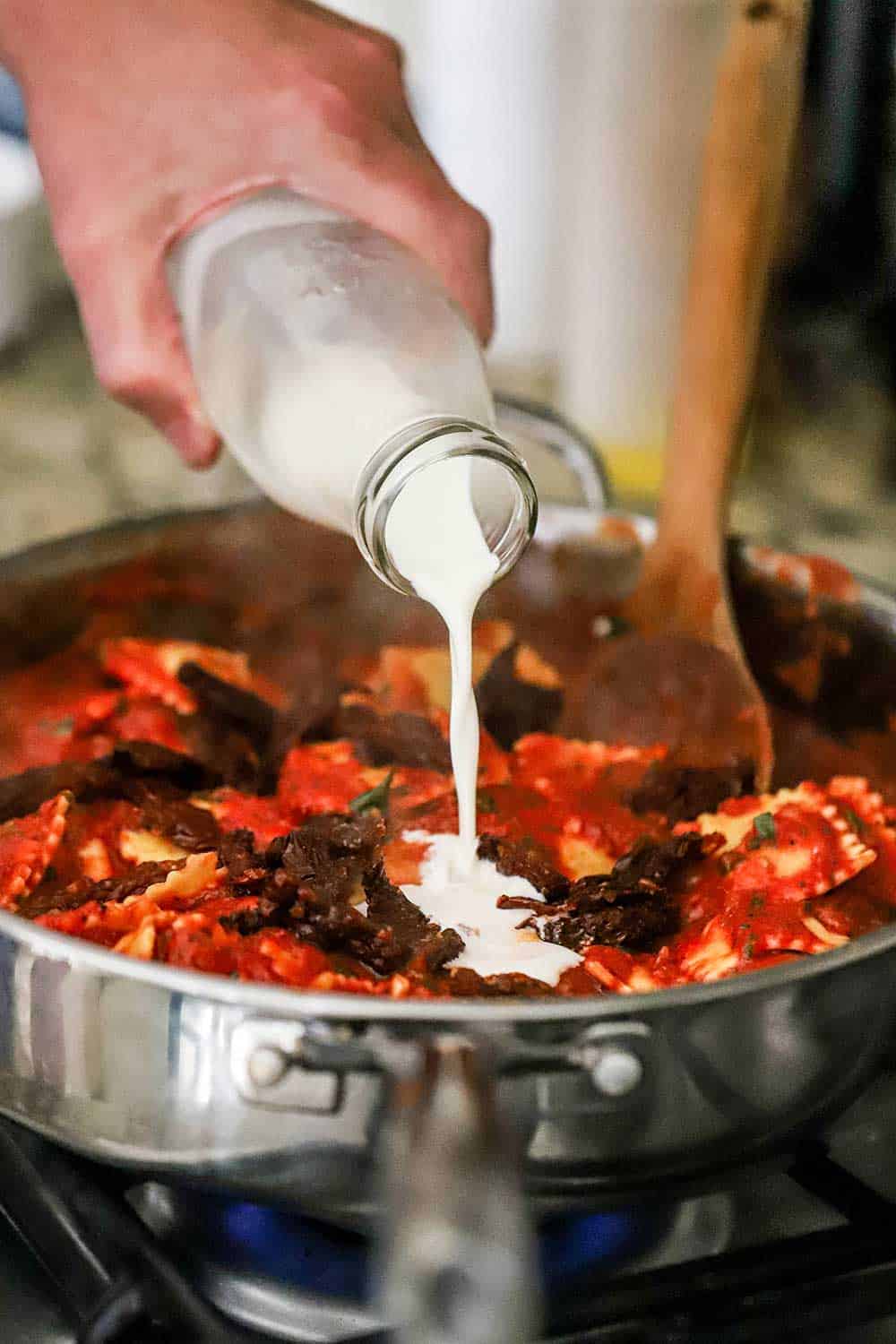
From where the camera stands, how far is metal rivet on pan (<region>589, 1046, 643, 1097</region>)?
631 millimetres

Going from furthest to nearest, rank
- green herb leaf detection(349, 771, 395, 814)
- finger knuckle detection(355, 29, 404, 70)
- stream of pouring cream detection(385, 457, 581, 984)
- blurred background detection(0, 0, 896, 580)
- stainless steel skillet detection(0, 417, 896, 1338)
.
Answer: blurred background detection(0, 0, 896, 580) → finger knuckle detection(355, 29, 404, 70) → green herb leaf detection(349, 771, 395, 814) → stream of pouring cream detection(385, 457, 581, 984) → stainless steel skillet detection(0, 417, 896, 1338)

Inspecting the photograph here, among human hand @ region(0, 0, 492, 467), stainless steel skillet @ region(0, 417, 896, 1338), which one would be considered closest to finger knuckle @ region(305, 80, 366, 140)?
human hand @ region(0, 0, 492, 467)

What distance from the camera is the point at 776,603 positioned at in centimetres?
122

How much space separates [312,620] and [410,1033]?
75 cm

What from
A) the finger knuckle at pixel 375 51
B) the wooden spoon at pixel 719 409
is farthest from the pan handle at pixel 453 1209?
the finger knuckle at pixel 375 51

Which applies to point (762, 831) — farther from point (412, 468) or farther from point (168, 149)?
point (168, 149)

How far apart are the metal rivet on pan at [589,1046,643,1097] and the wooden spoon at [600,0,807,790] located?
0.53m

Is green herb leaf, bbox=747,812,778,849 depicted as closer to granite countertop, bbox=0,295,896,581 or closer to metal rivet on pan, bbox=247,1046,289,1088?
metal rivet on pan, bbox=247,1046,289,1088

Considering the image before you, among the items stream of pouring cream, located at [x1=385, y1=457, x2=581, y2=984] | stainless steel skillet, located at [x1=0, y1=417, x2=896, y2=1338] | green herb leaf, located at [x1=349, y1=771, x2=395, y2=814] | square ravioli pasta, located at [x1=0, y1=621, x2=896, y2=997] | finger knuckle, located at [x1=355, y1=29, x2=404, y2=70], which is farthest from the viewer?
finger knuckle, located at [x1=355, y1=29, x2=404, y2=70]

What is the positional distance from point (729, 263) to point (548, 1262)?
2.80 ft

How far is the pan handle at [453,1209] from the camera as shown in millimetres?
Answer: 630

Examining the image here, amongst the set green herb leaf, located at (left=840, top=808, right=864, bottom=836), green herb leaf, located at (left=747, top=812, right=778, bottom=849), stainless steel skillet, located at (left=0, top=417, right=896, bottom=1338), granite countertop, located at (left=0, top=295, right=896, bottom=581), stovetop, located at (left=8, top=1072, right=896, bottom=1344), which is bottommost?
granite countertop, located at (left=0, top=295, right=896, bottom=581)

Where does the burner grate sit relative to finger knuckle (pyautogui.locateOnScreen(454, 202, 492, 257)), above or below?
below

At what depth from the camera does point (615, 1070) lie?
2.08ft
